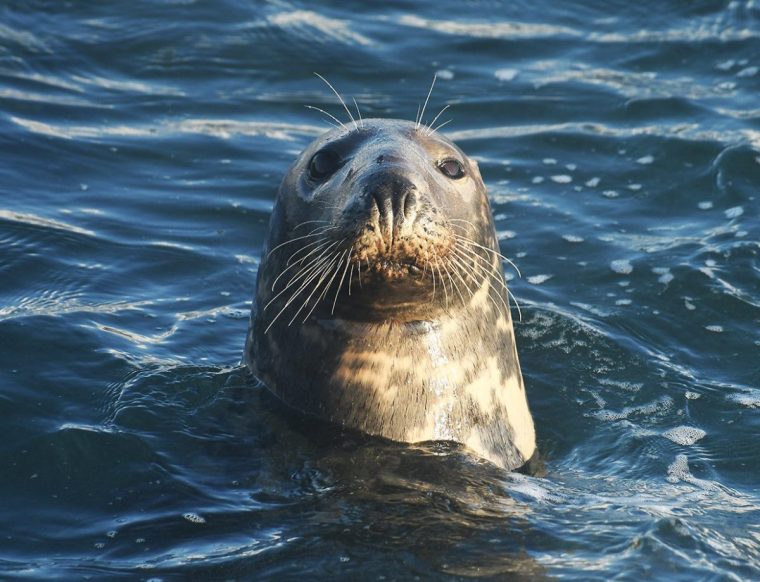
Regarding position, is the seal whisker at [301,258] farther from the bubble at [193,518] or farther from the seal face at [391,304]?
the bubble at [193,518]

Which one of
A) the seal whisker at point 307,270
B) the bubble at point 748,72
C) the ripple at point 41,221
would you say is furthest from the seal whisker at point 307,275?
the bubble at point 748,72

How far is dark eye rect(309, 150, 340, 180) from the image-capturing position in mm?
5945

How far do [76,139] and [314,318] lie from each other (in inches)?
213

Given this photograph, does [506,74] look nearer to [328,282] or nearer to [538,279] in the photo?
[538,279]

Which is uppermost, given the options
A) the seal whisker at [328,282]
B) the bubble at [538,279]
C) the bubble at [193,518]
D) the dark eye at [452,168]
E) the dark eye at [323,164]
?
the bubble at [538,279]

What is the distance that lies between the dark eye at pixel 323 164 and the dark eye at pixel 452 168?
47 centimetres

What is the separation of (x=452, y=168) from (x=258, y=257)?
10.2 feet

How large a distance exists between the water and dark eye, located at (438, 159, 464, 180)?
1.22m

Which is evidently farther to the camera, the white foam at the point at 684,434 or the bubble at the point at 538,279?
the bubble at the point at 538,279

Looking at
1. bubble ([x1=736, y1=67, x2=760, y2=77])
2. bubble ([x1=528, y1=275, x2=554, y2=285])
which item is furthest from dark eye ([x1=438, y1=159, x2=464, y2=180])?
bubble ([x1=736, y1=67, x2=760, y2=77])

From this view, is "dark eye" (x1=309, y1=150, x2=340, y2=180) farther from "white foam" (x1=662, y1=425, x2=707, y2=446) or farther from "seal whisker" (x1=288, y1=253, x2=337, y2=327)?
"white foam" (x1=662, y1=425, x2=707, y2=446)

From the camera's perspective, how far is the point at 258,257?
29.6 feet

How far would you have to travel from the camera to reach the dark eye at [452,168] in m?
6.07

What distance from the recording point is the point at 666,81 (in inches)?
482
